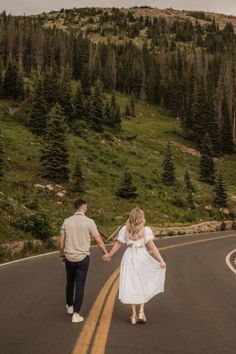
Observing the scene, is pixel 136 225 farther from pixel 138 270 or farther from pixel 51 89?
pixel 51 89

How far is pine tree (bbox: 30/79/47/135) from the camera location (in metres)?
52.9

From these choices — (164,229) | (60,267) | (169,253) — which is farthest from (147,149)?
(60,267)

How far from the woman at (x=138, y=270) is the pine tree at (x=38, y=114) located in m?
46.0

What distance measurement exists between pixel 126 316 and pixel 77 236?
174cm

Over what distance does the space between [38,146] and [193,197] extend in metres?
17.8

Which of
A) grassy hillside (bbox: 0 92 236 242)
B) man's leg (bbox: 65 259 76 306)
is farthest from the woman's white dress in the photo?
grassy hillside (bbox: 0 92 236 242)

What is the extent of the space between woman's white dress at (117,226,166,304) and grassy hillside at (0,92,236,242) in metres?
12.4

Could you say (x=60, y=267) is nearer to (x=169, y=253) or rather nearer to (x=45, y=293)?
(x=45, y=293)

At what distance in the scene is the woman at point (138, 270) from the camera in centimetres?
754

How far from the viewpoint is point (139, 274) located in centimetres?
763

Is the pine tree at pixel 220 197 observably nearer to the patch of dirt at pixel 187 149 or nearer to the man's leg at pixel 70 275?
the patch of dirt at pixel 187 149

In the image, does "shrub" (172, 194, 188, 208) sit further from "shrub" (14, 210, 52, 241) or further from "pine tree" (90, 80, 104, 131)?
"shrub" (14, 210, 52, 241)

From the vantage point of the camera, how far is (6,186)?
3400cm

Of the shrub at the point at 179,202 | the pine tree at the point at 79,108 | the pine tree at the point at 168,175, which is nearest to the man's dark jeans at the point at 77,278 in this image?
the shrub at the point at 179,202
